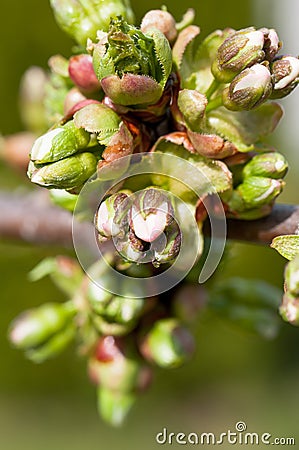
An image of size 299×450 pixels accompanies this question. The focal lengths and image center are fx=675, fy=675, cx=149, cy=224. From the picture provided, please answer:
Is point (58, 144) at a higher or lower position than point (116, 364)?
higher

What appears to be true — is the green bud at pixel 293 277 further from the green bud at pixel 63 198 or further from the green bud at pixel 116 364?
the green bud at pixel 116 364

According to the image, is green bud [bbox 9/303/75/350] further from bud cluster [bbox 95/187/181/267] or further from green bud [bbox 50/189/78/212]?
bud cluster [bbox 95/187/181/267]

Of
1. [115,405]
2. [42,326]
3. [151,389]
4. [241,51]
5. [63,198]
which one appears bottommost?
[151,389]

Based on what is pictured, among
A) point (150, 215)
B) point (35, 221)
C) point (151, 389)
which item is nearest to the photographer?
point (150, 215)

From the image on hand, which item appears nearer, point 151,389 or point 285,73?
point 285,73

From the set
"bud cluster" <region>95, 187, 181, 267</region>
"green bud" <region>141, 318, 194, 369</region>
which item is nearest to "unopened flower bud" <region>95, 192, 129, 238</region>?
"bud cluster" <region>95, 187, 181, 267</region>

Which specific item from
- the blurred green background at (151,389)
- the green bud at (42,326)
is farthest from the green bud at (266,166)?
the blurred green background at (151,389)

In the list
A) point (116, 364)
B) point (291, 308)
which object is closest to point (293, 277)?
point (291, 308)

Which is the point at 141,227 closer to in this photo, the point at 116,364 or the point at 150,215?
the point at 150,215
